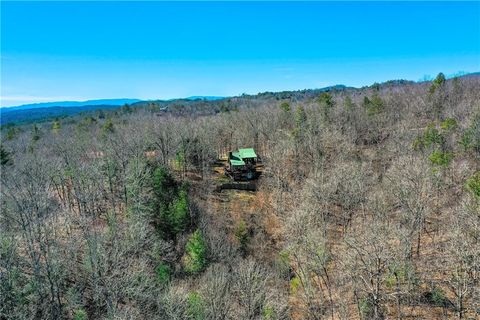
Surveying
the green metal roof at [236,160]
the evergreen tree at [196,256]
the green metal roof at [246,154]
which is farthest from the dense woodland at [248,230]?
the green metal roof at [246,154]

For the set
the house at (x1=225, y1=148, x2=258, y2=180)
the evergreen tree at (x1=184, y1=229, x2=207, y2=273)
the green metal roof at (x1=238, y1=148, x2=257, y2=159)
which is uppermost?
the green metal roof at (x1=238, y1=148, x2=257, y2=159)

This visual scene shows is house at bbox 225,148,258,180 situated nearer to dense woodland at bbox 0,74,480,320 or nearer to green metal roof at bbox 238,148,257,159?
Answer: green metal roof at bbox 238,148,257,159

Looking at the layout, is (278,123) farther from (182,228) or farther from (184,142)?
(182,228)

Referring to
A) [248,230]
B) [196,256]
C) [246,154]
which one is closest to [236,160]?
[246,154]

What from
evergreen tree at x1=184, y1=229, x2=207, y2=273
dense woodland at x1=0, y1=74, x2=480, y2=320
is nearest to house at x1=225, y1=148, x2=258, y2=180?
dense woodland at x1=0, y1=74, x2=480, y2=320

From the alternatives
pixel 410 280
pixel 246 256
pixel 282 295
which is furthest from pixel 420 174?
pixel 246 256

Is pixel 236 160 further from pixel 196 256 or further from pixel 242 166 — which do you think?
pixel 196 256

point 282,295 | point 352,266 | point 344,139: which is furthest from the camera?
point 344,139

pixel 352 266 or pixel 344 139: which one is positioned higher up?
pixel 344 139
